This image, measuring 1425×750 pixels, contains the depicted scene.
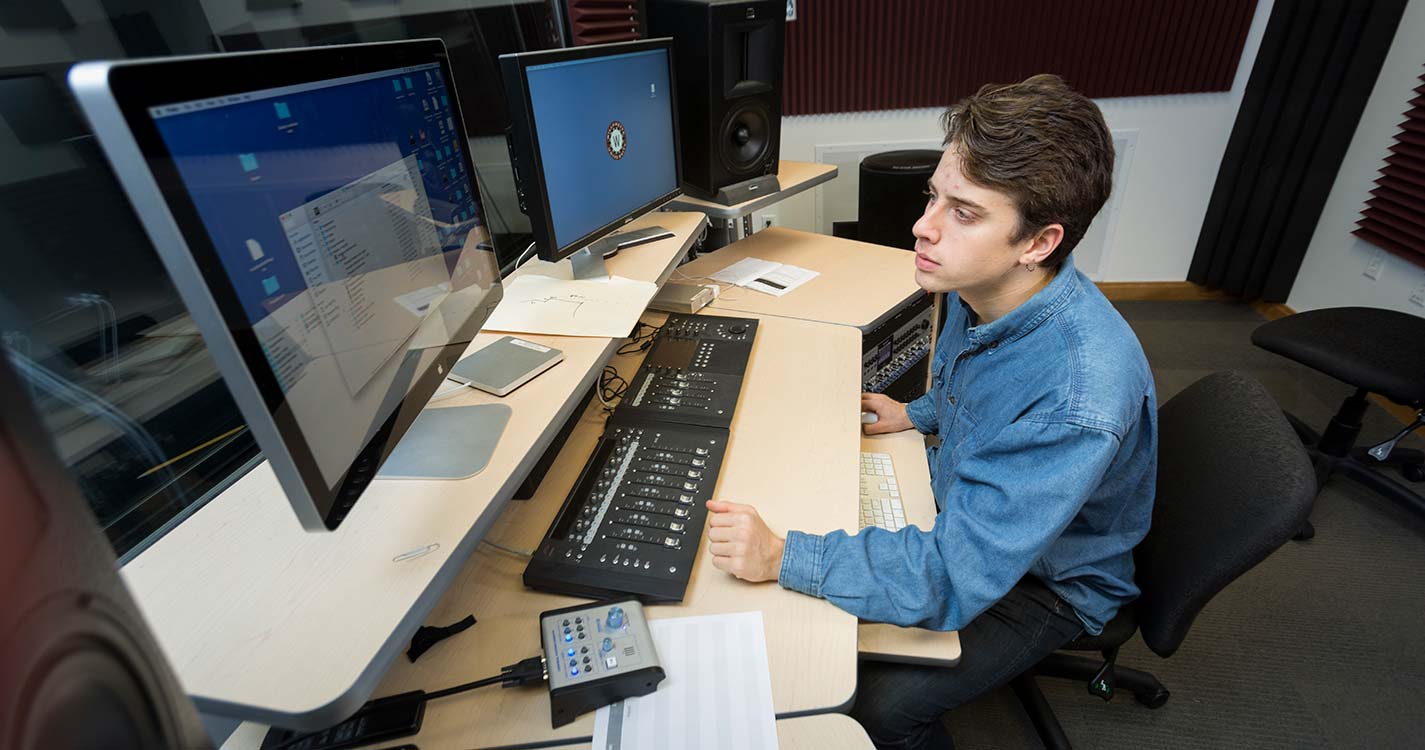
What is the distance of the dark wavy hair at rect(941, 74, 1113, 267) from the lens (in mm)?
908

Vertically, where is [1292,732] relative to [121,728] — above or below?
below

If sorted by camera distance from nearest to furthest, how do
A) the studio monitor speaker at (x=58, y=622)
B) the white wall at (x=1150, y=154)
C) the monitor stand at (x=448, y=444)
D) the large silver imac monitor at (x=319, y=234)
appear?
the studio monitor speaker at (x=58, y=622) → the large silver imac monitor at (x=319, y=234) → the monitor stand at (x=448, y=444) → the white wall at (x=1150, y=154)

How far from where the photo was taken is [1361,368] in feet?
5.84

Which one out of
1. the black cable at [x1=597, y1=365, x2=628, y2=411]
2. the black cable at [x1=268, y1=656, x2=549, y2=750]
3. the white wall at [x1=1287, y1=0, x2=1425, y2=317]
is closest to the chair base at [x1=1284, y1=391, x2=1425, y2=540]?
the white wall at [x1=1287, y1=0, x2=1425, y2=317]

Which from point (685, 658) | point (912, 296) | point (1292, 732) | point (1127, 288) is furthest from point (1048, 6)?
point (685, 658)

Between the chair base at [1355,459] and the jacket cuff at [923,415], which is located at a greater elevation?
the jacket cuff at [923,415]

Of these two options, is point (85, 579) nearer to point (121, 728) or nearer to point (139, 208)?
point (121, 728)

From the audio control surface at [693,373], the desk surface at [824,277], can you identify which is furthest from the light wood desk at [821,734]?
the desk surface at [824,277]

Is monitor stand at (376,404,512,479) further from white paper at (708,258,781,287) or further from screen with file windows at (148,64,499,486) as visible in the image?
white paper at (708,258,781,287)

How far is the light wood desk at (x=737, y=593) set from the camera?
2.39 ft

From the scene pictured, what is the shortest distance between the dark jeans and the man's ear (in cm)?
52

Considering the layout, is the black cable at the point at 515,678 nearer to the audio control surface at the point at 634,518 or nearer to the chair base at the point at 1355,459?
the audio control surface at the point at 634,518

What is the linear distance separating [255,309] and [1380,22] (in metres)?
3.56

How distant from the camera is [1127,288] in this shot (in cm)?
321
